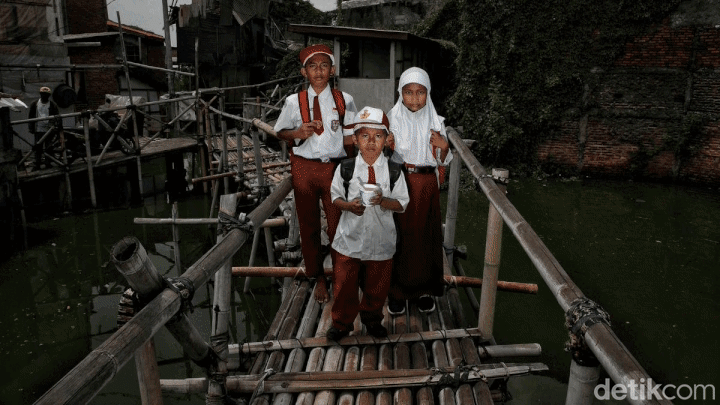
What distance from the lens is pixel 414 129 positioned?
347 centimetres

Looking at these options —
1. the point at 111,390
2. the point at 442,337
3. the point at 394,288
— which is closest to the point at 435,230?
the point at 394,288

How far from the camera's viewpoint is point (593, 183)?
13.3 metres

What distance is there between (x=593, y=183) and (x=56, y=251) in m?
12.8

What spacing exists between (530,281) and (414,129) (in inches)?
213

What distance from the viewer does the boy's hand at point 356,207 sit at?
9.95 ft

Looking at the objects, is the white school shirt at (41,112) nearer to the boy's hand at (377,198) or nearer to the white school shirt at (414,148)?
the white school shirt at (414,148)

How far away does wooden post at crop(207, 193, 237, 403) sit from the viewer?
97.0 inches

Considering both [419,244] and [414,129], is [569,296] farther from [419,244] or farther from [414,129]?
[414,129]

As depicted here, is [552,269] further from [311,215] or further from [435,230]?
[311,215]

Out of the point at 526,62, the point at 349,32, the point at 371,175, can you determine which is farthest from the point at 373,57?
the point at 371,175

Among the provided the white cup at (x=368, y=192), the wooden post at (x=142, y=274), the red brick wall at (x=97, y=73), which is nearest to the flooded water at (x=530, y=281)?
the white cup at (x=368, y=192)

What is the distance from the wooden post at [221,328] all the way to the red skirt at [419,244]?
3.92 ft

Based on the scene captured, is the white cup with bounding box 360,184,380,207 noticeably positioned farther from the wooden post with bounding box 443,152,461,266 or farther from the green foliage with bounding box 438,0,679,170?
the green foliage with bounding box 438,0,679,170

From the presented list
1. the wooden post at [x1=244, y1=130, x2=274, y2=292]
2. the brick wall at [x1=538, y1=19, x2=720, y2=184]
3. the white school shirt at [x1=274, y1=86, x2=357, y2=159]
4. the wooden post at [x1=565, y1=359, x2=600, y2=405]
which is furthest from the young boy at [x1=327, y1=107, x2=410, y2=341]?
the brick wall at [x1=538, y1=19, x2=720, y2=184]
